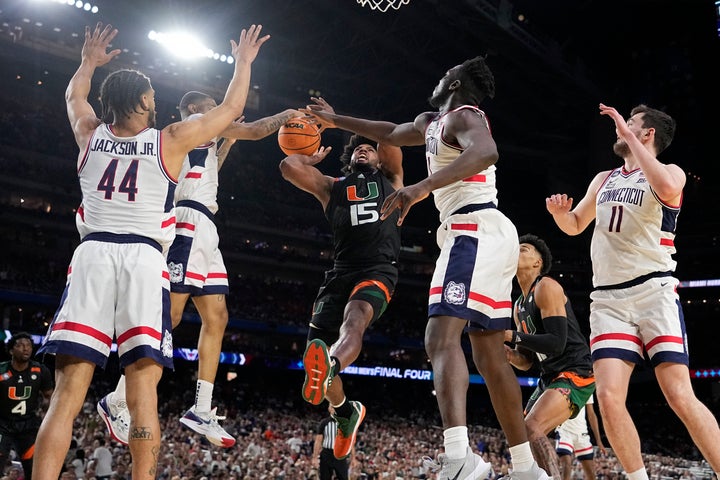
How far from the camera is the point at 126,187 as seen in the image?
4.78m

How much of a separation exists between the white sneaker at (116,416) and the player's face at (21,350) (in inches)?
149

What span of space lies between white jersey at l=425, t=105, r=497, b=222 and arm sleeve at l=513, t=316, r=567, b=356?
1.45 meters

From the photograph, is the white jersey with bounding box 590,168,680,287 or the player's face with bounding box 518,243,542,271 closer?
the white jersey with bounding box 590,168,680,287

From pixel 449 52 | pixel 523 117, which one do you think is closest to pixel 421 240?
pixel 523 117

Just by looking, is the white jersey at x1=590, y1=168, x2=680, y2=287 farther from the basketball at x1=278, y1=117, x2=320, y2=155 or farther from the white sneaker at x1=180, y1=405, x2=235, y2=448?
the white sneaker at x1=180, y1=405, x2=235, y2=448

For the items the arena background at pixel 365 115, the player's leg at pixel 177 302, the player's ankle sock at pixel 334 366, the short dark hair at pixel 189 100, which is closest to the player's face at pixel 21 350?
the player's leg at pixel 177 302

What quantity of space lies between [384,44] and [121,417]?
96.7 feet

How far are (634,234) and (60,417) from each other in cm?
415

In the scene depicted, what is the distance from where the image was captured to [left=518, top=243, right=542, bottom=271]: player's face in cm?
720

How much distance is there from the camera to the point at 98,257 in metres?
4.61

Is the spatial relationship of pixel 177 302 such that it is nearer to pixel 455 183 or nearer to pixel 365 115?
pixel 455 183

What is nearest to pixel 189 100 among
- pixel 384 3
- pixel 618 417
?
pixel 618 417

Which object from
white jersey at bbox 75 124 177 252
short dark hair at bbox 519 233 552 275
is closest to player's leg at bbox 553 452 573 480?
short dark hair at bbox 519 233 552 275

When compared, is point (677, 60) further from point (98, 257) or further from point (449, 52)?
point (98, 257)
